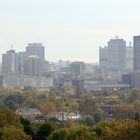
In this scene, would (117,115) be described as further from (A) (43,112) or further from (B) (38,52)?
(B) (38,52)

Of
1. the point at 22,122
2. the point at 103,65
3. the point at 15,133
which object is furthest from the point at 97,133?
the point at 103,65

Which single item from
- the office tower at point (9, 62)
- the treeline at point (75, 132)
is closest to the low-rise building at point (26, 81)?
the office tower at point (9, 62)

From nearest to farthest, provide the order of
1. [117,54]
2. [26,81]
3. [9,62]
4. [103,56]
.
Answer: [26,81] < [9,62] < [117,54] < [103,56]

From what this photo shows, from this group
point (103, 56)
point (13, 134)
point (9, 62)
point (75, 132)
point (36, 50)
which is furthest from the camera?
point (36, 50)

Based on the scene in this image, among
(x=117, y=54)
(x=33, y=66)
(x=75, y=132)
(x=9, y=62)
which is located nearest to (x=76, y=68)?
(x=33, y=66)

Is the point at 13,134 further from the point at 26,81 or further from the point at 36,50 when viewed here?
the point at 36,50

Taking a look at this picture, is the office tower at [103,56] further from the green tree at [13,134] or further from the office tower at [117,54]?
the green tree at [13,134]

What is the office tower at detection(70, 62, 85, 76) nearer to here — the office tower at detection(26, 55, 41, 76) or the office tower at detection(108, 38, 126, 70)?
the office tower at detection(26, 55, 41, 76)

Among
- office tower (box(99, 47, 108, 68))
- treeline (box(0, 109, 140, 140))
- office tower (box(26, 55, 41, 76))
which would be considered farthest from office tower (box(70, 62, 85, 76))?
treeline (box(0, 109, 140, 140))

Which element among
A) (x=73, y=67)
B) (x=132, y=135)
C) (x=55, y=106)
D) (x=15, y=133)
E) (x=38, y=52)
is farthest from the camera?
(x=38, y=52)
